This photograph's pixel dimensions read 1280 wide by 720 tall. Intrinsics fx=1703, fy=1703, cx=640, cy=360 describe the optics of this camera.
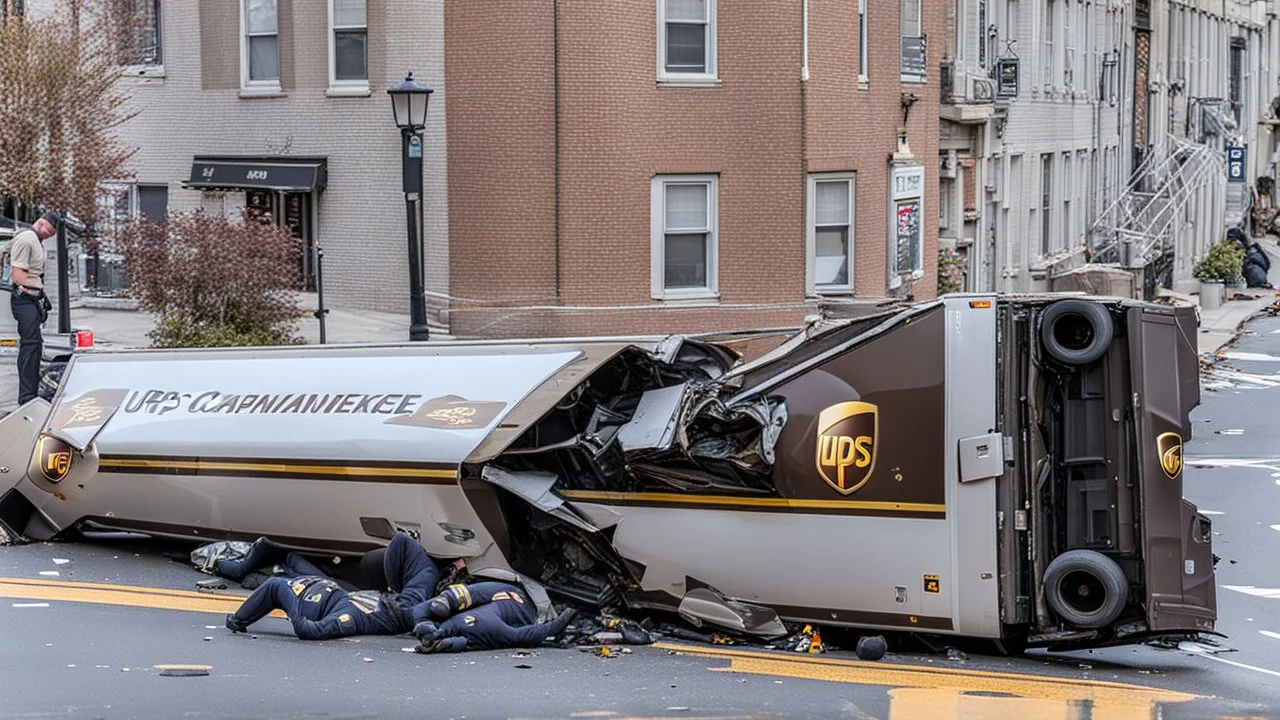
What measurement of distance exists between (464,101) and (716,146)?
11.9ft

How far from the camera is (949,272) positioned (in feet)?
100

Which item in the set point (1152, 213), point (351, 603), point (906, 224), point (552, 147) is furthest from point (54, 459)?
point (1152, 213)

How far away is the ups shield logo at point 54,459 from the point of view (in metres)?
12.1

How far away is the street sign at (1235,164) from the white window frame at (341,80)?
32677 mm

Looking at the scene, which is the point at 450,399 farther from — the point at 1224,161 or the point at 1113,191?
the point at 1224,161

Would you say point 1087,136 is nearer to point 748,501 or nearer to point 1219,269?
point 1219,269

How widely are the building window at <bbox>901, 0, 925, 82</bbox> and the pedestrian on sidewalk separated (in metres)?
15.1

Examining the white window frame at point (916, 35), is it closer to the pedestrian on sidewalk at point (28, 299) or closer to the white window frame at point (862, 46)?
the white window frame at point (862, 46)

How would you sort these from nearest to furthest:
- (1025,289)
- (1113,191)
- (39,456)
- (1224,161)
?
1. (39,456)
2. (1025,289)
3. (1113,191)
4. (1224,161)

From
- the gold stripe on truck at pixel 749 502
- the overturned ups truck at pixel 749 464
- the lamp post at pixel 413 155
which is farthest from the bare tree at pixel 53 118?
the gold stripe on truck at pixel 749 502

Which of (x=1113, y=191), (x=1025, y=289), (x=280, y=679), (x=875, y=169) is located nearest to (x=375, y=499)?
(x=280, y=679)

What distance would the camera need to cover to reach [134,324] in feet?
79.6

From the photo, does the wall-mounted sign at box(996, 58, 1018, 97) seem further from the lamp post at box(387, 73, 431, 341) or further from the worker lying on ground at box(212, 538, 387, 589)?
the worker lying on ground at box(212, 538, 387, 589)

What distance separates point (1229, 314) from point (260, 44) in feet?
77.2
